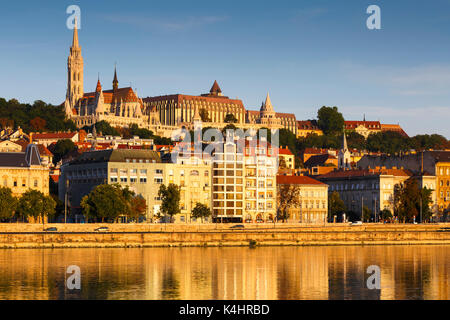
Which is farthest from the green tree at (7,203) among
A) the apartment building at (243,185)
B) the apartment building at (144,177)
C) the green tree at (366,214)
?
the green tree at (366,214)

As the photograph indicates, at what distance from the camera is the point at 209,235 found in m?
92.9

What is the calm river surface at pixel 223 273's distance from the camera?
55.0 meters

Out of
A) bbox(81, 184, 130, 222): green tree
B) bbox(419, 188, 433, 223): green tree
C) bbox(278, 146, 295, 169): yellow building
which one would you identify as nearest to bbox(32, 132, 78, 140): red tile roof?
bbox(278, 146, 295, 169): yellow building

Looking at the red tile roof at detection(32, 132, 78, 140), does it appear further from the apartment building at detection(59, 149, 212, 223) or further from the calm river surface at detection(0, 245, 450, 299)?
the calm river surface at detection(0, 245, 450, 299)

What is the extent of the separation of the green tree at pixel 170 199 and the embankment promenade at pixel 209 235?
6.58 m

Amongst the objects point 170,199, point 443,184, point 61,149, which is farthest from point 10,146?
Result: point 443,184

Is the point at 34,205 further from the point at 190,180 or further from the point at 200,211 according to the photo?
the point at 190,180

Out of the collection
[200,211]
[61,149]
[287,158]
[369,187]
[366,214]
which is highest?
[61,149]

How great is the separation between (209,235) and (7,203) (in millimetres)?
19218

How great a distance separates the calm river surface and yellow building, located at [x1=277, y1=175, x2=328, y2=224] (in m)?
36.6

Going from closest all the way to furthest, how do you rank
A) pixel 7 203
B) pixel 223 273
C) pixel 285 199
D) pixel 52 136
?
pixel 223 273 < pixel 7 203 < pixel 285 199 < pixel 52 136

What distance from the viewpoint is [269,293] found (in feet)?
181
